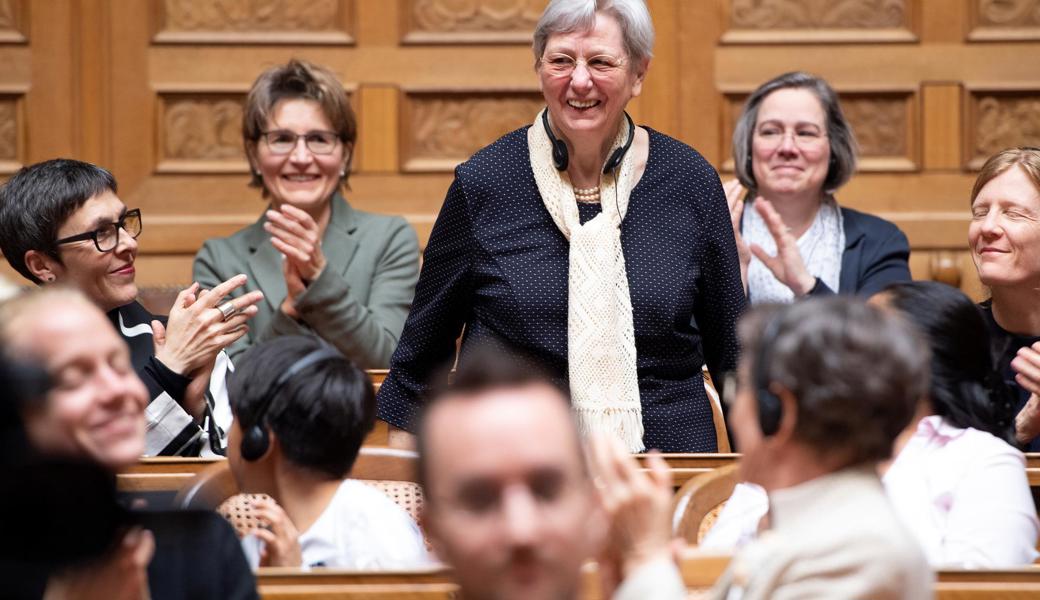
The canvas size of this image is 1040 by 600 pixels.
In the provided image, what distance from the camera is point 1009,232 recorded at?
3.17 m

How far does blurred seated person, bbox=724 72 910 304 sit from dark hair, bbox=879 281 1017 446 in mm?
1673

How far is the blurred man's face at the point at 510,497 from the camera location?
1.25 meters

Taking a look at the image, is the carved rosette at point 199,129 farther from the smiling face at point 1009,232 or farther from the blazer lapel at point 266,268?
the smiling face at point 1009,232

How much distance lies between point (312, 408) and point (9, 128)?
10.3 ft

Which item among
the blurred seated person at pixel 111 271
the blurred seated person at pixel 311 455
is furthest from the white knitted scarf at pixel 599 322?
the blurred seated person at pixel 311 455

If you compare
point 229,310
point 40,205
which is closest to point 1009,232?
point 229,310

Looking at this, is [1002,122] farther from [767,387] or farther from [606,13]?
[767,387]

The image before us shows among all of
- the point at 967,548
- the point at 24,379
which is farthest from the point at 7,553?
the point at 967,548

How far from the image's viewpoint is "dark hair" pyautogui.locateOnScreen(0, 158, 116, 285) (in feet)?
10.4

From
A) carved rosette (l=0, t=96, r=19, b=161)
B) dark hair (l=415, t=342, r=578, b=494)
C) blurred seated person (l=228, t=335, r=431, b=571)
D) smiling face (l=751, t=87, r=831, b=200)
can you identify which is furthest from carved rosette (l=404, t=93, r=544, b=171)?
dark hair (l=415, t=342, r=578, b=494)

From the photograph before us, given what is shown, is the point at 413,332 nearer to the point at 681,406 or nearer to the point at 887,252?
the point at 681,406

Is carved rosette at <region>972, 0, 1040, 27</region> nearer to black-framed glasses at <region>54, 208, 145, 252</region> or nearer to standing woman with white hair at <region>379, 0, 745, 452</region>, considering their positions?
standing woman with white hair at <region>379, 0, 745, 452</region>

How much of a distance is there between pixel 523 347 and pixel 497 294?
124mm

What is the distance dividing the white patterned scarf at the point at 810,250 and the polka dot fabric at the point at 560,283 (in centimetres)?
84
